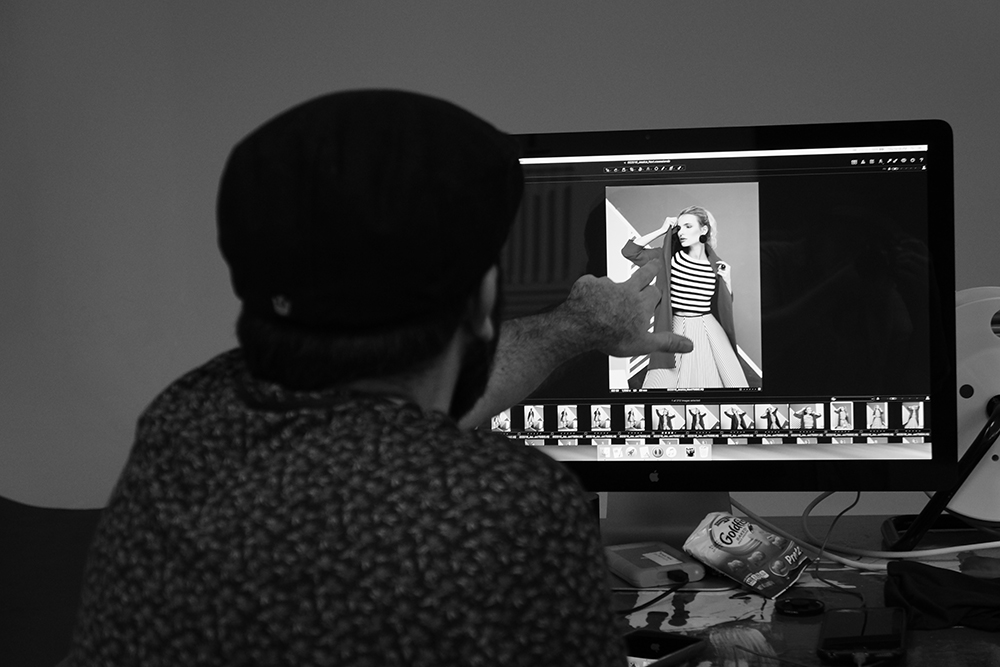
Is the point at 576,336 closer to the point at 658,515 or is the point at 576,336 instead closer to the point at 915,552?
the point at 658,515

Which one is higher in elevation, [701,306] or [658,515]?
[701,306]

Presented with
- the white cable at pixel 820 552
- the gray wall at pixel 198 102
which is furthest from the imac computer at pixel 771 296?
the gray wall at pixel 198 102

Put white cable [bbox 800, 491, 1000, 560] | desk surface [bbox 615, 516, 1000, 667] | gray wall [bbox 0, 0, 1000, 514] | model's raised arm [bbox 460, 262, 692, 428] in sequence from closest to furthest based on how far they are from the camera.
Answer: desk surface [bbox 615, 516, 1000, 667], model's raised arm [bbox 460, 262, 692, 428], white cable [bbox 800, 491, 1000, 560], gray wall [bbox 0, 0, 1000, 514]

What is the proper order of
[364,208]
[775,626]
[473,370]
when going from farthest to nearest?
[775,626] < [473,370] < [364,208]

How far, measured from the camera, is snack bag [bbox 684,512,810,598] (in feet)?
3.72

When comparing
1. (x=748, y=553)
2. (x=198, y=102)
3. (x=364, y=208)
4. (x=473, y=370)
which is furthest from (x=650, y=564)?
(x=198, y=102)

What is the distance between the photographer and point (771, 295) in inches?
46.3

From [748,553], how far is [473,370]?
62 cm

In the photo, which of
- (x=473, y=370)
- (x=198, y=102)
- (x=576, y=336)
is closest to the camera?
(x=473, y=370)

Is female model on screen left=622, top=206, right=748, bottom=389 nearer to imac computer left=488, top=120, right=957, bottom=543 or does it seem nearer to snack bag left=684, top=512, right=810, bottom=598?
imac computer left=488, top=120, right=957, bottom=543

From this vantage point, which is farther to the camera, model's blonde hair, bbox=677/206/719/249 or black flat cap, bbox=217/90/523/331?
model's blonde hair, bbox=677/206/719/249

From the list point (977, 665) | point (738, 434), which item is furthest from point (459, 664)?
point (738, 434)

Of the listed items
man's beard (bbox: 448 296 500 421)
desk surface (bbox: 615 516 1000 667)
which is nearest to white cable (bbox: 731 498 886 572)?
desk surface (bbox: 615 516 1000 667)

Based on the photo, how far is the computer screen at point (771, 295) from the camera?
117 cm
